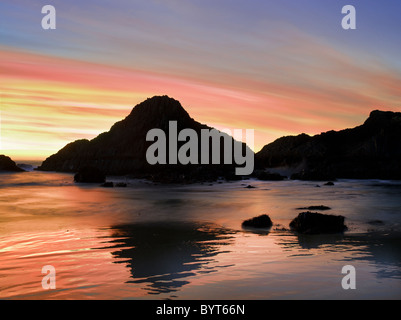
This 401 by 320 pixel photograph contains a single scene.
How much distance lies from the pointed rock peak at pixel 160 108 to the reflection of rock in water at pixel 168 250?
91676 mm

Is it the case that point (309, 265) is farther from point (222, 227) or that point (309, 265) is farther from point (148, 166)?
point (148, 166)

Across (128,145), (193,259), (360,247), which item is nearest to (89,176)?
(128,145)

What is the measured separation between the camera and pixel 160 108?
4247 inches

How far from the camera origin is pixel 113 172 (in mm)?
94312

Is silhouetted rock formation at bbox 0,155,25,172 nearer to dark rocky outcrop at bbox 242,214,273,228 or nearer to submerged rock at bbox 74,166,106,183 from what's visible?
submerged rock at bbox 74,166,106,183

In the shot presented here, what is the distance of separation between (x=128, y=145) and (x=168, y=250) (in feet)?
302

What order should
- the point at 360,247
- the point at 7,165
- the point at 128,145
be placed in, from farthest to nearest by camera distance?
the point at 7,165
the point at 128,145
the point at 360,247

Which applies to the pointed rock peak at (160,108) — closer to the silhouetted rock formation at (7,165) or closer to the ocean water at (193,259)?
the silhouetted rock formation at (7,165)

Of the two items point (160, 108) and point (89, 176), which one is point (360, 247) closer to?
point (89, 176)

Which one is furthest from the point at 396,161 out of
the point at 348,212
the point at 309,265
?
the point at 309,265

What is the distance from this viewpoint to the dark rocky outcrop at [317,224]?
13.8m

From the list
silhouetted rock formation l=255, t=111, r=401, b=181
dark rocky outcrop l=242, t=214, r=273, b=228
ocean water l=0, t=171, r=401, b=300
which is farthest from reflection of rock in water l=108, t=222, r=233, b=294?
silhouetted rock formation l=255, t=111, r=401, b=181

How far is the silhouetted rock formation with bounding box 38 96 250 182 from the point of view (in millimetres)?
94875

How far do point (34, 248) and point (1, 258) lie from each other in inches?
58.0
